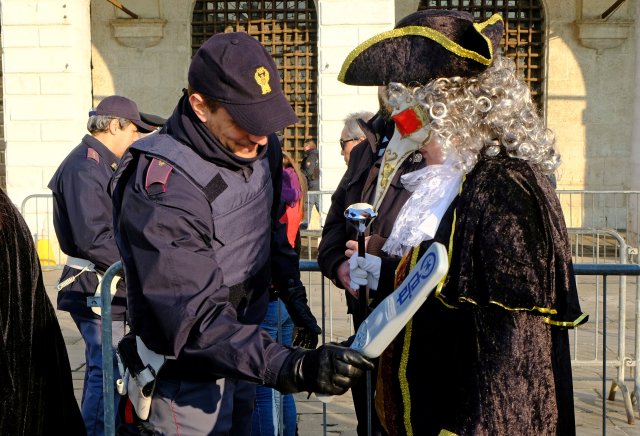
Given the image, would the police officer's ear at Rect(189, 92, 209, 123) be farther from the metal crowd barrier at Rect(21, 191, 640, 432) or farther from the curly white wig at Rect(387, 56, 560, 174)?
the metal crowd barrier at Rect(21, 191, 640, 432)

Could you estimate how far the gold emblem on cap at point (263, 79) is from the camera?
2.15 m

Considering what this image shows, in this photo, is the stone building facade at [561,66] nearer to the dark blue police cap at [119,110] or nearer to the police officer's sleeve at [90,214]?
the dark blue police cap at [119,110]

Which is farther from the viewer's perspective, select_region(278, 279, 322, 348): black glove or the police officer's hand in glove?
select_region(278, 279, 322, 348): black glove

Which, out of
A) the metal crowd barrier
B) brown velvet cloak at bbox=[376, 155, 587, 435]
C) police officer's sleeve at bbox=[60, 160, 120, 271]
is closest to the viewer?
brown velvet cloak at bbox=[376, 155, 587, 435]

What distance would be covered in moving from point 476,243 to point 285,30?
12.5 m

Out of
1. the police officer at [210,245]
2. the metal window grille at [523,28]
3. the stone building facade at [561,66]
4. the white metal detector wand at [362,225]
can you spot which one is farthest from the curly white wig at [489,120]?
the metal window grille at [523,28]

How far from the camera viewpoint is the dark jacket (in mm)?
2893

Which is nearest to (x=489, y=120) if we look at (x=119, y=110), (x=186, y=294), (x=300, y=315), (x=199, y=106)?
(x=199, y=106)

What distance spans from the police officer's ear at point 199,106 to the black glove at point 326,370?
75cm

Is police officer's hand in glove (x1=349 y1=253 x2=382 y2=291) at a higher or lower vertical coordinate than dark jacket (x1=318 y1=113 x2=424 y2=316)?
lower

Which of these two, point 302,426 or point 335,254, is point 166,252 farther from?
point 302,426

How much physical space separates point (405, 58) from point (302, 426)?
302cm

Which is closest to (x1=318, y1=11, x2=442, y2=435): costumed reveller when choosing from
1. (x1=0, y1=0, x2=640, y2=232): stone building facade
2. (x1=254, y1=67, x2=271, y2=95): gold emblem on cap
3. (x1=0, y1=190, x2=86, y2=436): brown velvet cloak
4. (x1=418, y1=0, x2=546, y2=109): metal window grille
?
(x1=254, y1=67, x2=271, y2=95): gold emblem on cap

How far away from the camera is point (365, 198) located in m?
3.07
